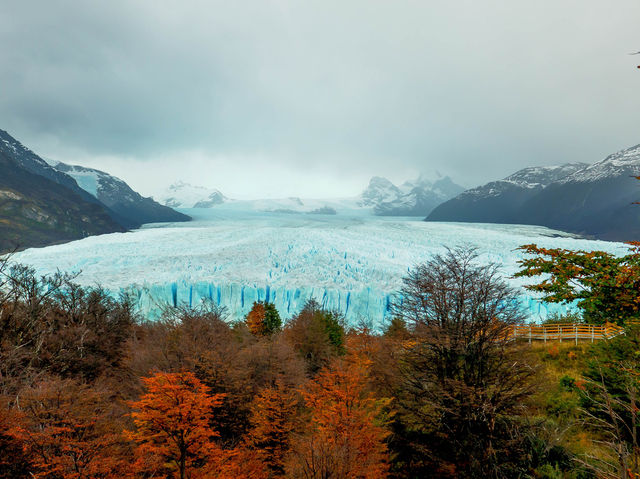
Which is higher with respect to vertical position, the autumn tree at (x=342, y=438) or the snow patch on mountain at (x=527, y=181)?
the snow patch on mountain at (x=527, y=181)

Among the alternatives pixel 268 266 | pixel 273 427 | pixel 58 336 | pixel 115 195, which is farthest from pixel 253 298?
pixel 115 195

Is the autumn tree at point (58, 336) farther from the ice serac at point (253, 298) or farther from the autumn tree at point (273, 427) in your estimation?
the autumn tree at point (273, 427)

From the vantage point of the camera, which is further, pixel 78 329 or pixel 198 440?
pixel 78 329

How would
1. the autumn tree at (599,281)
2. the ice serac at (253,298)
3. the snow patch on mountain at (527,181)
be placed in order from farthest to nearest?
the snow patch on mountain at (527,181)
the ice serac at (253,298)
the autumn tree at (599,281)

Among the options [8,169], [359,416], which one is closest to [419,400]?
[359,416]

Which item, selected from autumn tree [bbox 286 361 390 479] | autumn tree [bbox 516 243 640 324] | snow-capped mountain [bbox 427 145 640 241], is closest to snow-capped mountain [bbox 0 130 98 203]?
autumn tree [bbox 286 361 390 479]

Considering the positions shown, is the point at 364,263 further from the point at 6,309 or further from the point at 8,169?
the point at 8,169

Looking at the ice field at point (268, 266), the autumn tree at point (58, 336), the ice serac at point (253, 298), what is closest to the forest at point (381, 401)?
the autumn tree at point (58, 336)
